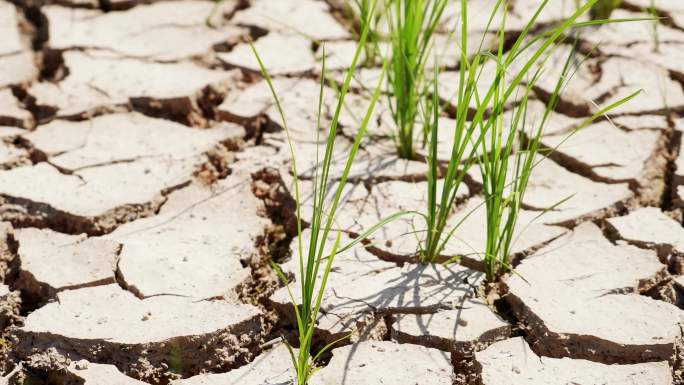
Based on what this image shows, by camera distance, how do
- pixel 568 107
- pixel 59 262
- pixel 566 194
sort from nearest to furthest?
pixel 59 262 → pixel 566 194 → pixel 568 107

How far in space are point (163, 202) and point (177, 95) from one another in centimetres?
54

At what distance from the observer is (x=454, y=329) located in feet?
5.92

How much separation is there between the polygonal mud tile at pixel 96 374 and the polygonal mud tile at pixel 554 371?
685 mm

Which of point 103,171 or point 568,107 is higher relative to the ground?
point 568,107

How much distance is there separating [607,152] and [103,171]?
4.53ft

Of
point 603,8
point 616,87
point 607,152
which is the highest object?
point 603,8

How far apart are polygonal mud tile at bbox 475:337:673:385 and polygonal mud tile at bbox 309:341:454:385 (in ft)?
0.28

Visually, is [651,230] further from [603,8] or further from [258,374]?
[603,8]

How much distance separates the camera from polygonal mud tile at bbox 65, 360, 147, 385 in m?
1.70

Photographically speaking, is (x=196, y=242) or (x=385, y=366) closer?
(x=385, y=366)

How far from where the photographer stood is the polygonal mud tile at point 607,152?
236 cm

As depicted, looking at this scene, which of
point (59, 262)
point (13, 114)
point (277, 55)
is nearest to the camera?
point (59, 262)

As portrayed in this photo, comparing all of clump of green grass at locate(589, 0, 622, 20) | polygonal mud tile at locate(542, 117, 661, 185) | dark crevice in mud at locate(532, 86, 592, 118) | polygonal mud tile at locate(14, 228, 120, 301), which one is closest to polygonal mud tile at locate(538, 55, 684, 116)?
dark crevice in mud at locate(532, 86, 592, 118)

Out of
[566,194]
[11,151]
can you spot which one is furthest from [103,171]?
[566,194]
